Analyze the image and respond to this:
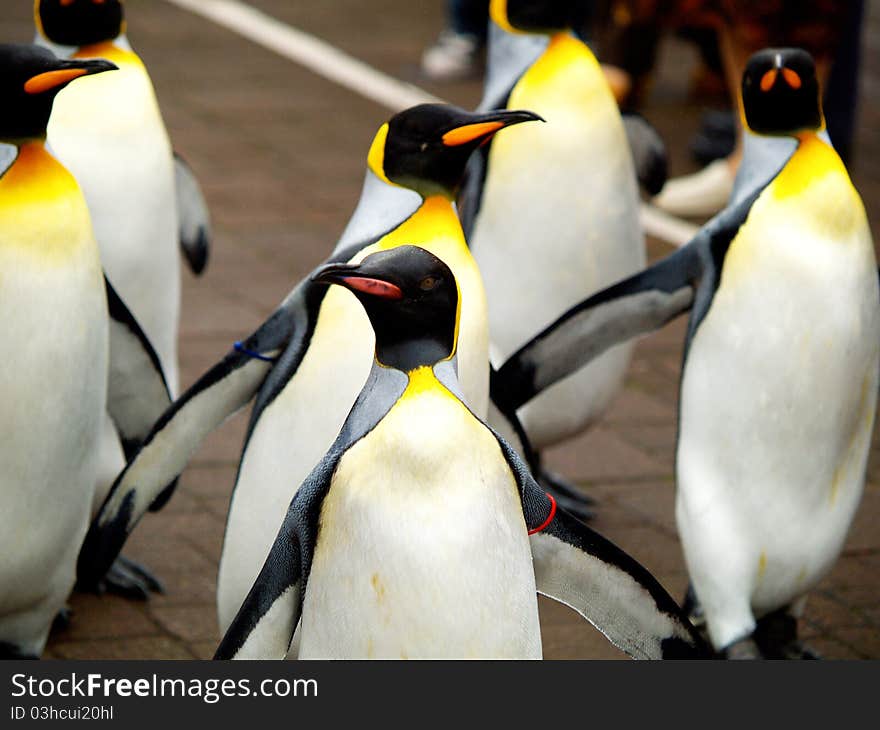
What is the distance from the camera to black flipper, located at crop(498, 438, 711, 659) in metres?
2.63

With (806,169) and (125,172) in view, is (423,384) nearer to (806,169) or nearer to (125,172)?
(806,169)

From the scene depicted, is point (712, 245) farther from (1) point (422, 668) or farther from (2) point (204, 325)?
(2) point (204, 325)

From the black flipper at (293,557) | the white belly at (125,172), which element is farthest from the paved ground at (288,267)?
the black flipper at (293,557)

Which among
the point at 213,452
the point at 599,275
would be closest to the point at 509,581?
the point at 599,275

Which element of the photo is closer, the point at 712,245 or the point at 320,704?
the point at 320,704

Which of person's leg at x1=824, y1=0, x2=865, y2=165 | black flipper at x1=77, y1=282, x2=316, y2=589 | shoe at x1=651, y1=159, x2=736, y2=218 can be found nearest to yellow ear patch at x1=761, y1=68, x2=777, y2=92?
black flipper at x1=77, y1=282, x2=316, y2=589

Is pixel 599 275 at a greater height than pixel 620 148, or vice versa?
pixel 620 148

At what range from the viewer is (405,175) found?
3.04m

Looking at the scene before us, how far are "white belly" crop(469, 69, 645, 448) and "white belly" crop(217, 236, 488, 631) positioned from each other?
101 centimetres

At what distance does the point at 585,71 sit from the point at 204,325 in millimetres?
1860

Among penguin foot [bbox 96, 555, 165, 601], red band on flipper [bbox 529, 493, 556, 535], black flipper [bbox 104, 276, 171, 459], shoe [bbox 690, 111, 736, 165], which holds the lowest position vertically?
shoe [bbox 690, 111, 736, 165]

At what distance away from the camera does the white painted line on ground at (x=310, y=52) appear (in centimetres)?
841

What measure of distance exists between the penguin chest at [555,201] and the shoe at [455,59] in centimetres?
465

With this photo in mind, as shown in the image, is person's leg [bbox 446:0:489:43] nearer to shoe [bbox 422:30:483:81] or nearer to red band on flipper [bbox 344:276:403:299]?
shoe [bbox 422:30:483:81]
